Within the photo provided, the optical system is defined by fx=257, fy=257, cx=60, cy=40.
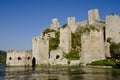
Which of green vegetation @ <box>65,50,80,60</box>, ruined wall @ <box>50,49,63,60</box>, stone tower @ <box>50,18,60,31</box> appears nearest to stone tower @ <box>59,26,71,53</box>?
green vegetation @ <box>65,50,80,60</box>

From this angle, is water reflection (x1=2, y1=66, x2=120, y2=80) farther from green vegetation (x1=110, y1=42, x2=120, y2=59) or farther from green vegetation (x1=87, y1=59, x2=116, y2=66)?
green vegetation (x1=110, y1=42, x2=120, y2=59)

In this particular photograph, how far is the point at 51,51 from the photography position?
65062mm

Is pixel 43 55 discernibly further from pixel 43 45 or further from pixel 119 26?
pixel 119 26

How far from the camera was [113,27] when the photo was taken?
69.4m

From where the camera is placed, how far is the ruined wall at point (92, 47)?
57.2 meters

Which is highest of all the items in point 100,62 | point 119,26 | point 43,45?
point 119,26

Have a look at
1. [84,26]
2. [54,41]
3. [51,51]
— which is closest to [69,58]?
[51,51]

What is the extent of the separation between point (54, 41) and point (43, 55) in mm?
7225

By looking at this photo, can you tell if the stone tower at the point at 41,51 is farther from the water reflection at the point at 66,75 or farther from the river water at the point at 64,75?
the water reflection at the point at 66,75

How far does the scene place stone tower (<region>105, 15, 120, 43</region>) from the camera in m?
69.2

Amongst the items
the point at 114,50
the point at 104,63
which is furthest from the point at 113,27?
the point at 104,63

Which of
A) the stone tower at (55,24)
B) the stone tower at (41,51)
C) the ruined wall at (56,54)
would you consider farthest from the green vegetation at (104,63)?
the stone tower at (55,24)

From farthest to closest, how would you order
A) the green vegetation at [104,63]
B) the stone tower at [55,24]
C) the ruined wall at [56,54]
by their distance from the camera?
the stone tower at [55,24]
the ruined wall at [56,54]
the green vegetation at [104,63]

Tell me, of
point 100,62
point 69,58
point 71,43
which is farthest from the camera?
point 71,43
